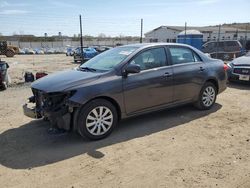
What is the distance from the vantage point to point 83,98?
445 centimetres

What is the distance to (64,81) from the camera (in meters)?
4.68

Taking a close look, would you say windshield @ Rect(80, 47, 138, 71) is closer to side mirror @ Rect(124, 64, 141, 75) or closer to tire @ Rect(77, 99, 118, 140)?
side mirror @ Rect(124, 64, 141, 75)

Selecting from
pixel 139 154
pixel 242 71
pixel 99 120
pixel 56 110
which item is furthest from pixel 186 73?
pixel 242 71

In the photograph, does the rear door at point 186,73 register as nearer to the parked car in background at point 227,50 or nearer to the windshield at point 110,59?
the windshield at point 110,59

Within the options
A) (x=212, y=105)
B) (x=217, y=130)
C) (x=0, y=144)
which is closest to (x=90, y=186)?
(x=0, y=144)

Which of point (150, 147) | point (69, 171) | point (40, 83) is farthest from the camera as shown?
point (40, 83)

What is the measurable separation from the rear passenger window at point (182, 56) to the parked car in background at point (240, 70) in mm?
3696

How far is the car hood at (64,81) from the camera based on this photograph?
4.53 meters

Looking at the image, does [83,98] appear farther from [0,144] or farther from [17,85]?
[17,85]

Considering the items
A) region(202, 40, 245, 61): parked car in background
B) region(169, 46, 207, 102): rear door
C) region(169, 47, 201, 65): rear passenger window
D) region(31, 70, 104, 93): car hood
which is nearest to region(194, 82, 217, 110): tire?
region(169, 46, 207, 102): rear door

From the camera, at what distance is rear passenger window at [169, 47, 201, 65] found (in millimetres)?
5812

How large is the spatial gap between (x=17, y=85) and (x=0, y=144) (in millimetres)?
5921

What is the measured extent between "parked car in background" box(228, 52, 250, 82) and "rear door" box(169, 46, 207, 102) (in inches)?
143

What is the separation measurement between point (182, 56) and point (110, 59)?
5.41 feet
